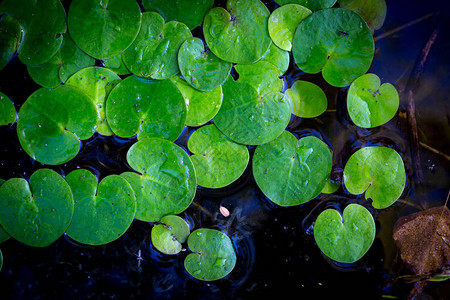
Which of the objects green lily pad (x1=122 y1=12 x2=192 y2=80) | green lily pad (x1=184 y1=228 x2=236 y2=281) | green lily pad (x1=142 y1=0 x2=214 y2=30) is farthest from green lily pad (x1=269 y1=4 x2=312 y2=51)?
green lily pad (x1=184 y1=228 x2=236 y2=281)

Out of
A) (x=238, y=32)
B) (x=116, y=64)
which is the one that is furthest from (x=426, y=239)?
(x=116, y=64)

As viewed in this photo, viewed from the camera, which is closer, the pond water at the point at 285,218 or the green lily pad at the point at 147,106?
the green lily pad at the point at 147,106

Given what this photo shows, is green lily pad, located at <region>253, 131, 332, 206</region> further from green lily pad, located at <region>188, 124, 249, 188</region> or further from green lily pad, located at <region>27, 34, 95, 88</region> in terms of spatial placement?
green lily pad, located at <region>27, 34, 95, 88</region>

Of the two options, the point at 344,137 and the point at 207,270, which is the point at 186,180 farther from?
the point at 344,137

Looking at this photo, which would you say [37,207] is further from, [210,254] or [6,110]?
[210,254]

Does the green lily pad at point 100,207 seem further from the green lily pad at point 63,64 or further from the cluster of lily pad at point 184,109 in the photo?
the green lily pad at point 63,64

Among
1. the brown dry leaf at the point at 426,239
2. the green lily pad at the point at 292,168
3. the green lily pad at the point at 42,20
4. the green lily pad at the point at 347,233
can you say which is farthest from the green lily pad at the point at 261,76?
the brown dry leaf at the point at 426,239

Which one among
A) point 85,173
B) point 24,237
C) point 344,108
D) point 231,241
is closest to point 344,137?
point 344,108
